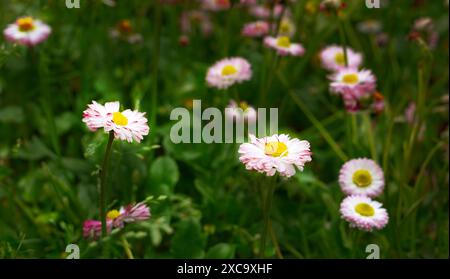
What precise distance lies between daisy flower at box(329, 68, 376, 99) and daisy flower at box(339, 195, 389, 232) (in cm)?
25

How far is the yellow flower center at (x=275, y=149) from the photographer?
89 cm

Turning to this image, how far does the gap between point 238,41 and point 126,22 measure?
0.31 m

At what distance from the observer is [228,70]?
136 cm

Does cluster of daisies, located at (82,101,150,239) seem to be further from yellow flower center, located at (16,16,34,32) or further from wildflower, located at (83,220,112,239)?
yellow flower center, located at (16,16,34,32)

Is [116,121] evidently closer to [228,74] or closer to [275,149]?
[275,149]

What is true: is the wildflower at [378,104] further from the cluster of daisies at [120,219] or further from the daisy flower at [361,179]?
the cluster of daisies at [120,219]

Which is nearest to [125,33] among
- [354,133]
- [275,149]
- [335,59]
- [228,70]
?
[228,70]

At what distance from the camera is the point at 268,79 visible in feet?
4.64

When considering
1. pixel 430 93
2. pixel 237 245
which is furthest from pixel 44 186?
pixel 430 93

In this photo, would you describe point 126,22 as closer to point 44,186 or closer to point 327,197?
point 44,186

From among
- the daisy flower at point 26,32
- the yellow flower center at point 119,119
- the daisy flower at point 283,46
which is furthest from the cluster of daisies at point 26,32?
the yellow flower center at point 119,119

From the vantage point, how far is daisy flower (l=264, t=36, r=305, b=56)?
1.39 meters

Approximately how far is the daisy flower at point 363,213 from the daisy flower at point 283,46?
41 centimetres
